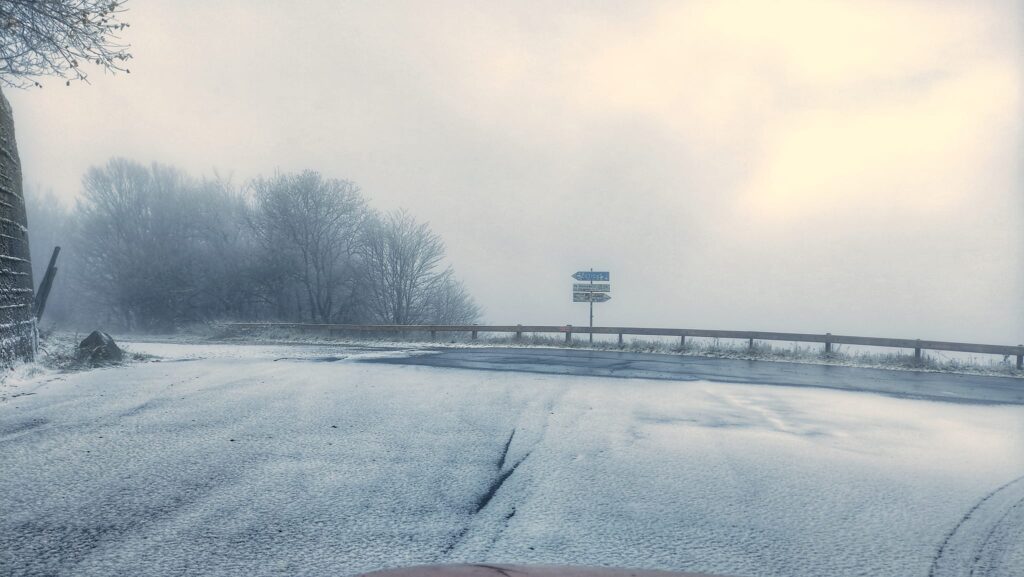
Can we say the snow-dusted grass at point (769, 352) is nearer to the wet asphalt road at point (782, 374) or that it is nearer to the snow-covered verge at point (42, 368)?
the wet asphalt road at point (782, 374)

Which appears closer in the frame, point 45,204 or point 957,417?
point 957,417

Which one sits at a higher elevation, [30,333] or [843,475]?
[30,333]

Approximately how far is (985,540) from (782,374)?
11182mm

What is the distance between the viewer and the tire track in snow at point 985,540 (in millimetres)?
3158

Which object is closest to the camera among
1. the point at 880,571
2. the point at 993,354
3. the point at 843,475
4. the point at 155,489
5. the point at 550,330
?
the point at 880,571

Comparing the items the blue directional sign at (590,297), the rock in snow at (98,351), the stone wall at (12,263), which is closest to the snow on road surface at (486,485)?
the stone wall at (12,263)

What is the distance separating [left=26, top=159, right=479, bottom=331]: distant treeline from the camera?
136ft

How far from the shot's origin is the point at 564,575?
1.65 meters

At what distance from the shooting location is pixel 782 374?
1418cm

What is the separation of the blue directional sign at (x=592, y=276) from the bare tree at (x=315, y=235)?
21.0 m

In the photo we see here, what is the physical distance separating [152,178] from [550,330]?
34.6 meters

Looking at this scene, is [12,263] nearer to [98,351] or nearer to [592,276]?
[98,351]

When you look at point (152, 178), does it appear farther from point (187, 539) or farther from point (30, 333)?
point (187, 539)

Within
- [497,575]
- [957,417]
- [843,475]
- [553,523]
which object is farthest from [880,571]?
[957,417]
